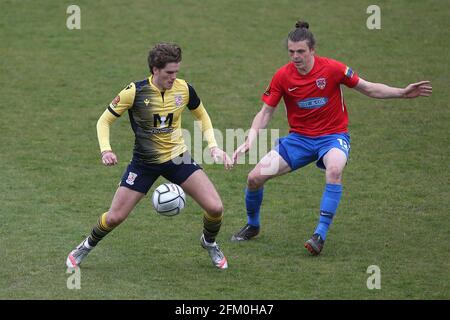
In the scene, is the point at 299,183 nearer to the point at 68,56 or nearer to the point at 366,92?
the point at 366,92

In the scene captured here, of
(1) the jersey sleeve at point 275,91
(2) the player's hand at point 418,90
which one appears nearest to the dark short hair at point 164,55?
(1) the jersey sleeve at point 275,91

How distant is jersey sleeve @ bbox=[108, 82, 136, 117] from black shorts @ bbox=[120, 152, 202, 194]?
595 millimetres

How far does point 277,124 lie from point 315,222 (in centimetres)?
451

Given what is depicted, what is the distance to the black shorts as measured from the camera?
9.15 metres

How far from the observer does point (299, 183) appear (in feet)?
42.5

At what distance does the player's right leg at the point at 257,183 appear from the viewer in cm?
1018

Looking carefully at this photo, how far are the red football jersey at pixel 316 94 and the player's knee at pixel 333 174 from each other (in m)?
0.56

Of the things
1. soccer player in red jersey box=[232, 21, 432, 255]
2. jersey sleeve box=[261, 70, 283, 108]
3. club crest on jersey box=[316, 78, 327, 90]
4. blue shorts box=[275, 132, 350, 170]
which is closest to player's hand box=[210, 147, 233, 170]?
soccer player in red jersey box=[232, 21, 432, 255]

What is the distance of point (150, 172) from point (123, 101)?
32.4 inches

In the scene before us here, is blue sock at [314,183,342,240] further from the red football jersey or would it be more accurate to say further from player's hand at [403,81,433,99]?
player's hand at [403,81,433,99]

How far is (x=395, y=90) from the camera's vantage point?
1002 centimetres

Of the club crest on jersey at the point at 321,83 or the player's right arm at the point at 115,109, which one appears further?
the club crest on jersey at the point at 321,83

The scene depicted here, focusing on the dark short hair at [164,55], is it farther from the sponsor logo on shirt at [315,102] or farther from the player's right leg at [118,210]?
the sponsor logo on shirt at [315,102]

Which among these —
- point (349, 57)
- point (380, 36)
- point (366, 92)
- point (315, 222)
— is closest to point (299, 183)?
point (315, 222)
